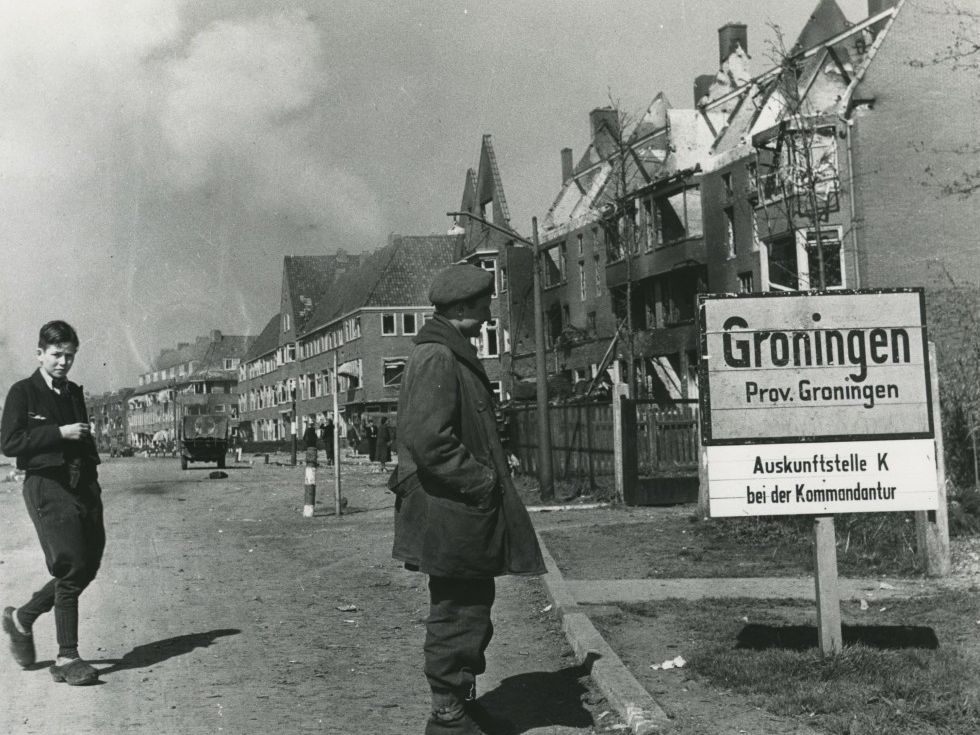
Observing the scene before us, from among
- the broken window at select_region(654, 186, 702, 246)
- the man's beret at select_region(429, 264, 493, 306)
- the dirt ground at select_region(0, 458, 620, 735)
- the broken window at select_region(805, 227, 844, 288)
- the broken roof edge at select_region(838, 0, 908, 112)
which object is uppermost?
the broken roof edge at select_region(838, 0, 908, 112)

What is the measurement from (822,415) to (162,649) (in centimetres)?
436

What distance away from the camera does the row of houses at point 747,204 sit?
34.6 m

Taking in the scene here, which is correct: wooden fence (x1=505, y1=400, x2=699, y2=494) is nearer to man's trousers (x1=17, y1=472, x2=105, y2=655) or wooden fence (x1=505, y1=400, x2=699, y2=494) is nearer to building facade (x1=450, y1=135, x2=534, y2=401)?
man's trousers (x1=17, y1=472, x2=105, y2=655)

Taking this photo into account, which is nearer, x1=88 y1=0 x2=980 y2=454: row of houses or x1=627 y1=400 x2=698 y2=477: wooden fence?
x1=627 y1=400 x2=698 y2=477: wooden fence

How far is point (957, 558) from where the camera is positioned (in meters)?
9.91

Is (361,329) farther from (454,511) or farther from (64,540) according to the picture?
(454,511)

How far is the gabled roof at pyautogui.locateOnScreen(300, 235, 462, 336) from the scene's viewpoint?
80.6 m

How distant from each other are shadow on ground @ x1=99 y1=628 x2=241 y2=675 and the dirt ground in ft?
0.04

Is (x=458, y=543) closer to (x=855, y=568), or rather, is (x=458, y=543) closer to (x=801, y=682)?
(x=801, y=682)

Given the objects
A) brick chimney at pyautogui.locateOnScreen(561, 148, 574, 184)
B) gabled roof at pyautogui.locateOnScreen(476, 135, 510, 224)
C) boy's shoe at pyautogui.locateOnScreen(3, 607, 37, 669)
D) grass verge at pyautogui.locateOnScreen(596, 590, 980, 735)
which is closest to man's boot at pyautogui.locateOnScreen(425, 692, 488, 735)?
grass verge at pyautogui.locateOnScreen(596, 590, 980, 735)

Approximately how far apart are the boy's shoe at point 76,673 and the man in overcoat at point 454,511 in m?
2.39

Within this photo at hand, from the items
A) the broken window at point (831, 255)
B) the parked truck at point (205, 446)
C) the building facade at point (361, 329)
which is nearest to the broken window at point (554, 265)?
the building facade at point (361, 329)

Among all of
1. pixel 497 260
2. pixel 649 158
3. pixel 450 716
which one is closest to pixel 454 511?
pixel 450 716

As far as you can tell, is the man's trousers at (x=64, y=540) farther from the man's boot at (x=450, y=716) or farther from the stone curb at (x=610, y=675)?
the stone curb at (x=610, y=675)
